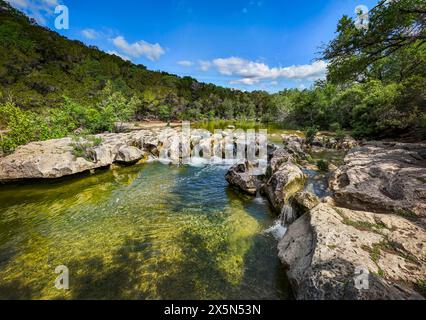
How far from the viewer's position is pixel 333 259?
4.17 meters

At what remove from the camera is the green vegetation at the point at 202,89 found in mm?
7910

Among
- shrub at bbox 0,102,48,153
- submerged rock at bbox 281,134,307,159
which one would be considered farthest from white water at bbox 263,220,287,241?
shrub at bbox 0,102,48,153

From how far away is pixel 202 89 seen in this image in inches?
4188

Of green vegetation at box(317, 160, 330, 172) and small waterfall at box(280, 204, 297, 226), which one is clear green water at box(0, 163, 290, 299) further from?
green vegetation at box(317, 160, 330, 172)

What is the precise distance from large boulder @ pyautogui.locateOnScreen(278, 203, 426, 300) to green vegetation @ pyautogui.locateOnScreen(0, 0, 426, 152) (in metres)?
6.80

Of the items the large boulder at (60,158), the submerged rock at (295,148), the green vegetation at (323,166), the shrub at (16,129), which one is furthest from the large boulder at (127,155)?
the green vegetation at (323,166)

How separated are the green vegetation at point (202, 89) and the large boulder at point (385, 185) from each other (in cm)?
434

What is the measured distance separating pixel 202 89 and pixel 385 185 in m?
108

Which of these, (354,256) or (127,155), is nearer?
(354,256)

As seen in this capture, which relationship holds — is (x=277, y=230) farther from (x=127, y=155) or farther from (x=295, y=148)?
(x=127, y=155)

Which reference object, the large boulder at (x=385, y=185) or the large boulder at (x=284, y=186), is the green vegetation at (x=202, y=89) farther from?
the large boulder at (x=284, y=186)

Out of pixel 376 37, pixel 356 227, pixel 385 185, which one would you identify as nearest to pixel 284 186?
pixel 385 185
